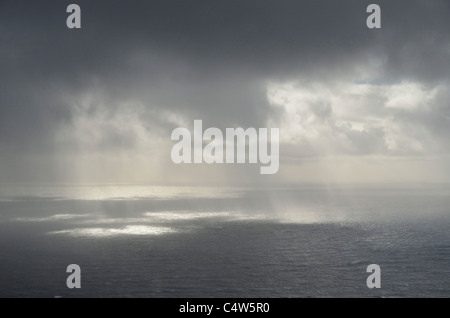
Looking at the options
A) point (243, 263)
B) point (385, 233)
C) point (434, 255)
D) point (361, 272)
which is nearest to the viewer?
point (361, 272)

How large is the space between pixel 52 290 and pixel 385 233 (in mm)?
159002

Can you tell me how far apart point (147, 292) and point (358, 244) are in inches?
3987

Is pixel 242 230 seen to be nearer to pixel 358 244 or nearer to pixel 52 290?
pixel 358 244
